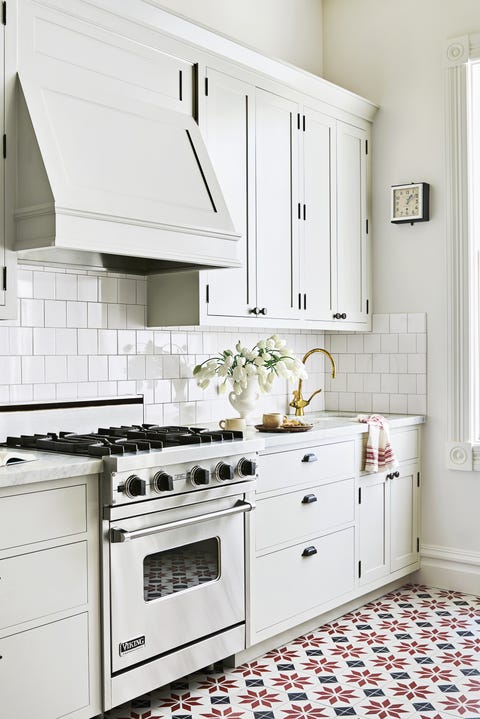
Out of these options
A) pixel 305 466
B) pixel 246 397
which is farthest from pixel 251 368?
pixel 305 466

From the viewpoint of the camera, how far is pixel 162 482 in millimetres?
2801

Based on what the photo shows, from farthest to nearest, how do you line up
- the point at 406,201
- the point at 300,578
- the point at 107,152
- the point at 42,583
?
1. the point at 406,201
2. the point at 300,578
3. the point at 107,152
4. the point at 42,583

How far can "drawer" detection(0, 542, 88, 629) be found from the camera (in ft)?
7.81

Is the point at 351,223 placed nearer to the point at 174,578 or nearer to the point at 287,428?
the point at 287,428

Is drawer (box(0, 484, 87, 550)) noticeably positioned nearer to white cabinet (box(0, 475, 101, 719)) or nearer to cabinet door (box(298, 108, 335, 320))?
white cabinet (box(0, 475, 101, 719))

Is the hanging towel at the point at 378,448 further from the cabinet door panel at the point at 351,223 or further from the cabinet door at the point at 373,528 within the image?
the cabinet door panel at the point at 351,223

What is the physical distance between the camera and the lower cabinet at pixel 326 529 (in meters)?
3.39

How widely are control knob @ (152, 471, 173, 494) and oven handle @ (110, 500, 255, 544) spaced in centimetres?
14

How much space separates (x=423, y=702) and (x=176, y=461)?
130cm

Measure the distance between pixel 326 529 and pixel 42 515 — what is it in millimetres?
1682

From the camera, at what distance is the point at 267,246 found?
392cm

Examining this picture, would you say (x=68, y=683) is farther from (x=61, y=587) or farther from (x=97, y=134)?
(x=97, y=134)

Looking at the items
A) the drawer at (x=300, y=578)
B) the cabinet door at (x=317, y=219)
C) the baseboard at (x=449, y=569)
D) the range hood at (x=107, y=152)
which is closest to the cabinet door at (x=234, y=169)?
the range hood at (x=107, y=152)

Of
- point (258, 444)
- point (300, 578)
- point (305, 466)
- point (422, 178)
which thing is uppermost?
point (422, 178)
